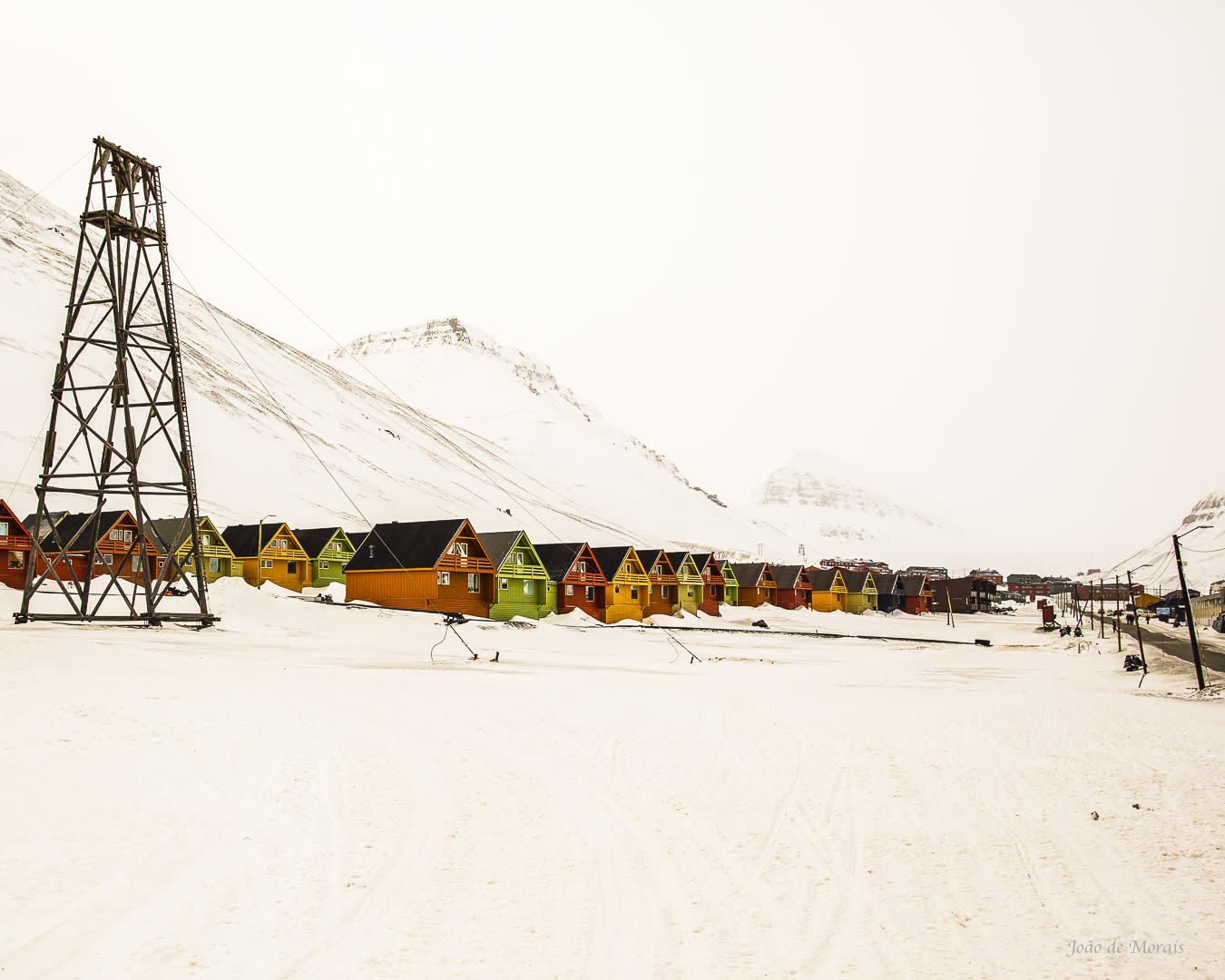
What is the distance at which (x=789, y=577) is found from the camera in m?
100

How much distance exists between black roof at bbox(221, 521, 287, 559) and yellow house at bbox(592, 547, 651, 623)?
29.4 meters

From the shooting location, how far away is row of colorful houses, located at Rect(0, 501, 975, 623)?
57.4m

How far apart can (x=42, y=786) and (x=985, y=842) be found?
39.2ft

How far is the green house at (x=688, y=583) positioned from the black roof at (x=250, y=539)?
35531 millimetres

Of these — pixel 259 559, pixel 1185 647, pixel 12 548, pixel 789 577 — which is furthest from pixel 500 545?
pixel 789 577

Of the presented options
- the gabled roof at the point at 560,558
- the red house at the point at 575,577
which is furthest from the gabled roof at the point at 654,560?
the gabled roof at the point at 560,558

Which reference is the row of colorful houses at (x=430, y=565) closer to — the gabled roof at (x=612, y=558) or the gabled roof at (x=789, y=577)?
the gabled roof at (x=612, y=558)

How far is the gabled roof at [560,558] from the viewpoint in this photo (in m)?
65.1

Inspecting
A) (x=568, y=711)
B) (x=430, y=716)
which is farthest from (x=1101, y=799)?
(x=430, y=716)

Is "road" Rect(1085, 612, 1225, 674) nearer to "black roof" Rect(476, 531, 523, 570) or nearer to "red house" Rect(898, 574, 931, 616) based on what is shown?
"black roof" Rect(476, 531, 523, 570)

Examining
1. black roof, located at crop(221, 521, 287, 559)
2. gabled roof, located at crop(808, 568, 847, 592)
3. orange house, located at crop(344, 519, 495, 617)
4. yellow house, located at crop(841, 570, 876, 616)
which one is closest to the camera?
orange house, located at crop(344, 519, 495, 617)

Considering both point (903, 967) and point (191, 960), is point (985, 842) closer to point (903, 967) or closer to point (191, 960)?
point (903, 967)

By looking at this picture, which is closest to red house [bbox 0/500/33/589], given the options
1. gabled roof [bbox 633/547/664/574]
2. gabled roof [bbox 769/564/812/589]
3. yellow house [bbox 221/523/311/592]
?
yellow house [bbox 221/523/311/592]

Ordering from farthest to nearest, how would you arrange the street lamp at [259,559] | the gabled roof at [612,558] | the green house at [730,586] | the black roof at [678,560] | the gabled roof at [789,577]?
the gabled roof at [789,577], the green house at [730,586], the black roof at [678,560], the street lamp at [259,559], the gabled roof at [612,558]
